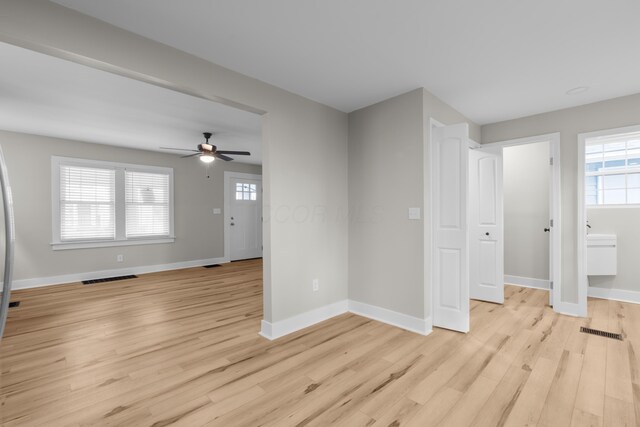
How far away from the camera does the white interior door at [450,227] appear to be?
118 inches

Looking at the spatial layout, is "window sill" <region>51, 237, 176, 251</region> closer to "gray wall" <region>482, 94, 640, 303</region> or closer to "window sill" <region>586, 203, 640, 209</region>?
"gray wall" <region>482, 94, 640, 303</region>

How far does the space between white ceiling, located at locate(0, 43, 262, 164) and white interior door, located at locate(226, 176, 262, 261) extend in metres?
2.06

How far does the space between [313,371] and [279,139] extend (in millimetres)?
2069

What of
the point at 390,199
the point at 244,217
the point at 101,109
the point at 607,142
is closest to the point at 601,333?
the point at 390,199

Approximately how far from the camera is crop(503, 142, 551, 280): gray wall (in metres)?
4.49

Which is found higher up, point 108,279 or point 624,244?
point 624,244

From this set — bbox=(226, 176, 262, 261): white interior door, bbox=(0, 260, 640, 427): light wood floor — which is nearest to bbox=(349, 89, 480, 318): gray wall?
bbox=(0, 260, 640, 427): light wood floor

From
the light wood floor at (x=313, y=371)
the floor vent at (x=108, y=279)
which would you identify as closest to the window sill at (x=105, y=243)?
the floor vent at (x=108, y=279)

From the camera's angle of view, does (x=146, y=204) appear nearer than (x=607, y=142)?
No

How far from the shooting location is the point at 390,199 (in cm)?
326

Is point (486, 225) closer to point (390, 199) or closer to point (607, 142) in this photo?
point (390, 199)

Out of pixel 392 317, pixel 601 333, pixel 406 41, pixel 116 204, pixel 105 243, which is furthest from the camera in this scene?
pixel 116 204

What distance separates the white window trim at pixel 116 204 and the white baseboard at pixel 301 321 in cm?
420

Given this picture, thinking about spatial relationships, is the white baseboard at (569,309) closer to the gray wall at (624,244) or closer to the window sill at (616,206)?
the gray wall at (624,244)
